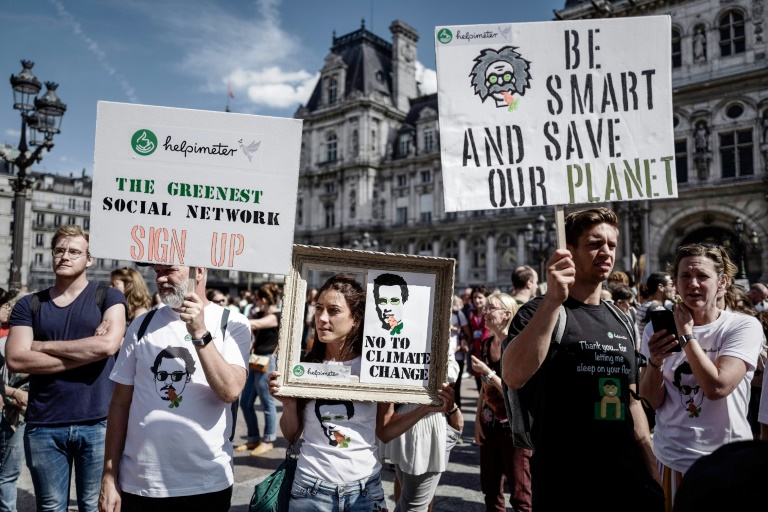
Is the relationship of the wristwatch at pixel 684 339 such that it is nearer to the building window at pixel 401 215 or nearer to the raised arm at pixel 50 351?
the raised arm at pixel 50 351

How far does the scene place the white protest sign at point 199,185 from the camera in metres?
2.56

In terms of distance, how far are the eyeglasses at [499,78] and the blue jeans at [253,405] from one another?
204 inches

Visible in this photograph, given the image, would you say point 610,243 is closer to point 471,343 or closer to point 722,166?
point 471,343

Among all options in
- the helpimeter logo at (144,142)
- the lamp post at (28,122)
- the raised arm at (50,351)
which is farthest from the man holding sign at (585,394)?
the lamp post at (28,122)

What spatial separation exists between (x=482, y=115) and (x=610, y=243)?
33.3 inches

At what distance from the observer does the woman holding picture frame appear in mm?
2521

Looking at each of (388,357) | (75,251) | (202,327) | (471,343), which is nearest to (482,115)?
(388,357)

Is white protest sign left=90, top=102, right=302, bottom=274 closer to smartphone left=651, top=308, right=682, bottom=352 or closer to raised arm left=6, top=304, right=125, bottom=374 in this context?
raised arm left=6, top=304, right=125, bottom=374

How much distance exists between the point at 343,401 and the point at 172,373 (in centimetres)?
85

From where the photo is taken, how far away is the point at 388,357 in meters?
2.64

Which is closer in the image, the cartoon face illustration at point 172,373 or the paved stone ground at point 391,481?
the cartoon face illustration at point 172,373

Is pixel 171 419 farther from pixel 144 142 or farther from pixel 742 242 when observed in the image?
pixel 742 242

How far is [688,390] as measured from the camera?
2.92 metres

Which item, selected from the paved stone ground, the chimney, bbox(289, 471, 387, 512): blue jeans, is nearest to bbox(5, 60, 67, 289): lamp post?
the paved stone ground
